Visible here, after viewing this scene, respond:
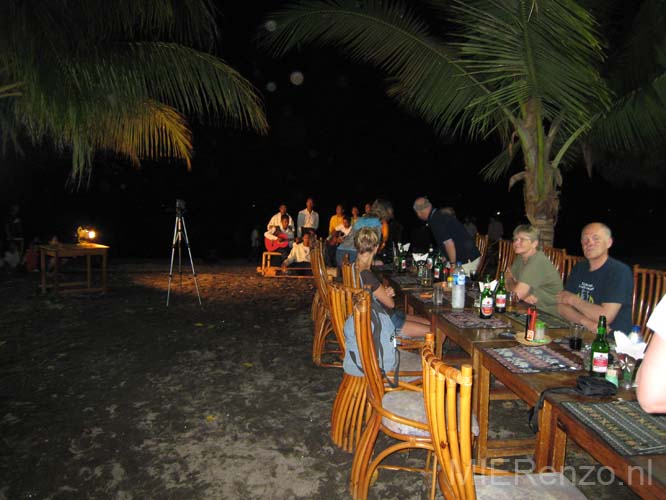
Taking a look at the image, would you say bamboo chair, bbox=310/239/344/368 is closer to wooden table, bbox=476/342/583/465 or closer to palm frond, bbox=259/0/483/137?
wooden table, bbox=476/342/583/465

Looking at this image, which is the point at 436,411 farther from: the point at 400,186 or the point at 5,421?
the point at 400,186

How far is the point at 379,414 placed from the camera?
2.39m

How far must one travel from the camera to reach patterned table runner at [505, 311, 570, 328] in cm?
296

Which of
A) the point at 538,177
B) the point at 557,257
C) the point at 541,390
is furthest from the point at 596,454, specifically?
the point at 538,177

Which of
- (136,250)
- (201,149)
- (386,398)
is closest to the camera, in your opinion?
(386,398)

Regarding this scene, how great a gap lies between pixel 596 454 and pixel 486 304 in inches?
62.3

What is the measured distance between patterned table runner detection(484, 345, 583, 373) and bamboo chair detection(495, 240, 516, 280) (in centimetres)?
370

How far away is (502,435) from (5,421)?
→ 3.70m

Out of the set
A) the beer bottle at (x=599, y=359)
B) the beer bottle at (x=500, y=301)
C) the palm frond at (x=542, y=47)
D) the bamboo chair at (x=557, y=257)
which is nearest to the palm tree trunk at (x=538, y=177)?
the bamboo chair at (x=557, y=257)

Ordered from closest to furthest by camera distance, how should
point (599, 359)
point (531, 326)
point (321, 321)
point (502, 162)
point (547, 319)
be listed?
point (599, 359)
point (531, 326)
point (547, 319)
point (321, 321)
point (502, 162)

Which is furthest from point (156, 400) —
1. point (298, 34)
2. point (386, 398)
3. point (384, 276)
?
point (298, 34)

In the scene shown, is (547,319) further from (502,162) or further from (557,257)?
(502,162)

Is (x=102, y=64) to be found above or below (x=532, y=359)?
above

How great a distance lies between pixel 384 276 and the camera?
17.5 ft
